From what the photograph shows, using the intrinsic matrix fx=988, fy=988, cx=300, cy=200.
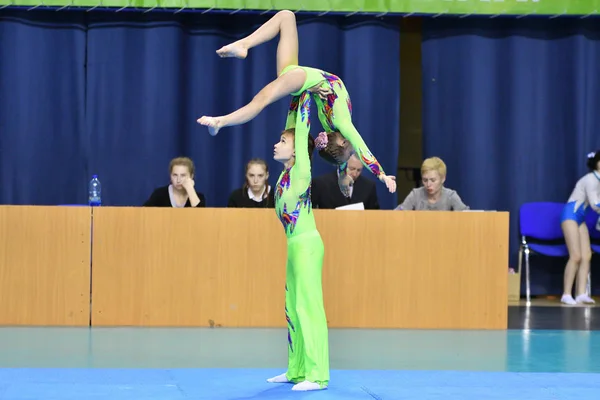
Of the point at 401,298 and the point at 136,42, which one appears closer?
the point at 401,298

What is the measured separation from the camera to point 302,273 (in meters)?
4.70

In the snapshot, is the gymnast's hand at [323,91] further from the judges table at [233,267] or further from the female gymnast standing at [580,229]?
the female gymnast standing at [580,229]

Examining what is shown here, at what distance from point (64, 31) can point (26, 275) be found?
2.70 meters

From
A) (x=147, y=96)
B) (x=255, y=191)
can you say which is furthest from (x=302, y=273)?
(x=147, y=96)

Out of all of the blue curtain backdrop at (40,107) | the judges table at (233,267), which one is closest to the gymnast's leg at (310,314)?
the judges table at (233,267)

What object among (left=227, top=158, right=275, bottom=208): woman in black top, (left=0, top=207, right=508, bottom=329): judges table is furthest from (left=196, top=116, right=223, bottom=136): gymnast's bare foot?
(left=227, top=158, right=275, bottom=208): woman in black top

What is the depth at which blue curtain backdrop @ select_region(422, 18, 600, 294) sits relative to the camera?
9.15 metres

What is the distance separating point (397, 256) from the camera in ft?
23.2

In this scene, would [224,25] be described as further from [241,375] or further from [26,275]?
[241,375]

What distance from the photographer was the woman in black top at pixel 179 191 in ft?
24.1

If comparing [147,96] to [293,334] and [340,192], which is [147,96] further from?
[293,334]

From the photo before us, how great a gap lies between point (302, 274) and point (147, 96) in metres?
4.47

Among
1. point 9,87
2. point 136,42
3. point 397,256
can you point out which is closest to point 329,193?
point 397,256

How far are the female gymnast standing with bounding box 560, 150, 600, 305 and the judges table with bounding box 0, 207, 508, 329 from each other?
6.35ft
